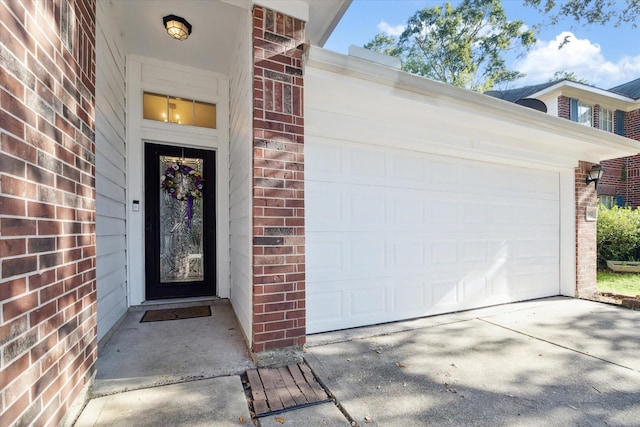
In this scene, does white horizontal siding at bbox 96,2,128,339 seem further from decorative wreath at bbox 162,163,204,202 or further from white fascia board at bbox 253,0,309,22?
white fascia board at bbox 253,0,309,22

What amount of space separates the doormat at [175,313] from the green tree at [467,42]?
1399cm

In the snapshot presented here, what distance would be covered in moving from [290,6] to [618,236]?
8.75 metres

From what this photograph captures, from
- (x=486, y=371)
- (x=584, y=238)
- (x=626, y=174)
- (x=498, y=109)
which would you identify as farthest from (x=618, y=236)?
(x=486, y=371)

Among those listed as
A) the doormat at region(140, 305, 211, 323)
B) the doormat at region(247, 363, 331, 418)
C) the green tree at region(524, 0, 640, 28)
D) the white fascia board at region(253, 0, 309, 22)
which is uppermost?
the green tree at region(524, 0, 640, 28)

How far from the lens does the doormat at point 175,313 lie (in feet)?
10.5

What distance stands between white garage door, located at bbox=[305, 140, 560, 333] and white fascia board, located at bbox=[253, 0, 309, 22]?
106cm

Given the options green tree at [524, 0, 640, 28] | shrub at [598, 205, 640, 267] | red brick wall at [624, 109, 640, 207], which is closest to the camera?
green tree at [524, 0, 640, 28]

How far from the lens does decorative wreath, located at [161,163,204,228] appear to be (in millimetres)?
3736

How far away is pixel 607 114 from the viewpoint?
926 cm

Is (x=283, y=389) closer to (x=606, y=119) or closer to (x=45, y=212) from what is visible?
(x=45, y=212)

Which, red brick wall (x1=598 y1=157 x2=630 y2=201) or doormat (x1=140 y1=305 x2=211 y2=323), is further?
red brick wall (x1=598 y1=157 x2=630 y2=201)

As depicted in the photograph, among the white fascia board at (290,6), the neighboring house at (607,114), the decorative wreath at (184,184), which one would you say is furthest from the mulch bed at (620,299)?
the decorative wreath at (184,184)

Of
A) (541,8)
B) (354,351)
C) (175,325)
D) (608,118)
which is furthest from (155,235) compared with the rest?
(608,118)

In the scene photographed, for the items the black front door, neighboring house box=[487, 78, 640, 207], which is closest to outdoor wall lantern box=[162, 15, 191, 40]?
the black front door
